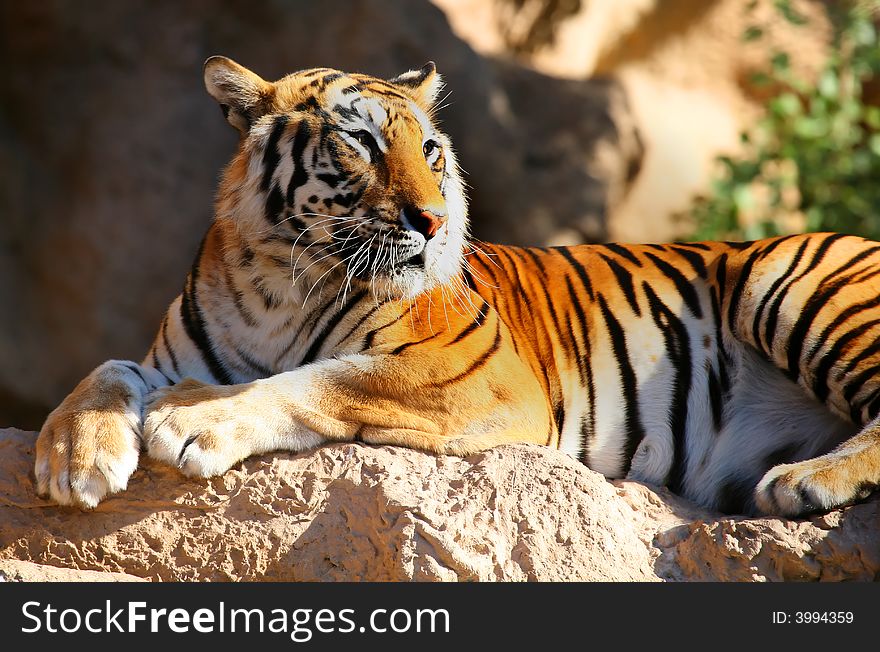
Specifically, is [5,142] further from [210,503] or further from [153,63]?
[210,503]

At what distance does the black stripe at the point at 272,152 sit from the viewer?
305cm

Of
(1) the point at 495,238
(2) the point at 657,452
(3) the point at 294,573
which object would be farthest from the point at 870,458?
(1) the point at 495,238

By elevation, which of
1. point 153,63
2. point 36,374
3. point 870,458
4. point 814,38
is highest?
point 814,38

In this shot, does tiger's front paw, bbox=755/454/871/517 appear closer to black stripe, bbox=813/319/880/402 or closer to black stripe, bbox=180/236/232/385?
black stripe, bbox=813/319/880/402

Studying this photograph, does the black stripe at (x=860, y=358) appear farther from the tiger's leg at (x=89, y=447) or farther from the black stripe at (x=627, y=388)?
the tiger's leg at (x=89, y=447)

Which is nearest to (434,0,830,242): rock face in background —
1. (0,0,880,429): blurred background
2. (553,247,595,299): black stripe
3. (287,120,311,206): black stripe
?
(0,0,880,429): blurred background

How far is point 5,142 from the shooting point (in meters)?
6.79

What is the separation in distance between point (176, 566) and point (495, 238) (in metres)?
4.25

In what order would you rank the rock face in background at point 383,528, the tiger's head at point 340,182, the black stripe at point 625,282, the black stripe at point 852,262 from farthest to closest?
1. the black stripe at point 625,282
2. the black stripe at point 852,262
3. the tiger's head at point 340,182
4. the rock face in background at point 383,528

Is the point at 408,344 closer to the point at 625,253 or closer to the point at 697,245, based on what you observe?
the point at 625,253

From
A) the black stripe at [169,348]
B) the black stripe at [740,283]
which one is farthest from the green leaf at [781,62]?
the black stripe at [169,348]

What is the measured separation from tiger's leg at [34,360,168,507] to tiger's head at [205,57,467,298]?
2.01ft

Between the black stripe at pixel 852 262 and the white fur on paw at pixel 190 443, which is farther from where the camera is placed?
the black stripe at pixel 852 262

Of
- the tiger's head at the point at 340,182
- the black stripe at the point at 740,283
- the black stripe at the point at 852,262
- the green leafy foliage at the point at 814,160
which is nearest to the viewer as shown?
the tiger's head at the point at 340,182
